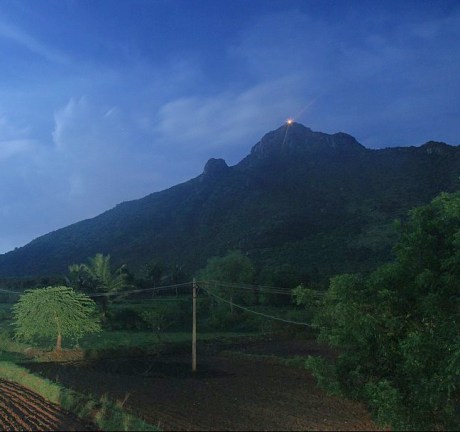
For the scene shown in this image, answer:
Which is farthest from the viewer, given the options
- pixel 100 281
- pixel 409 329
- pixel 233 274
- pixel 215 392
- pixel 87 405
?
pixel 233 274

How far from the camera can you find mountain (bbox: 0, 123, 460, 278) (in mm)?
83000

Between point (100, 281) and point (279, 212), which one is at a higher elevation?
point (279, 212)

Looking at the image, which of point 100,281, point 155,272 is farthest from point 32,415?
point 155,272

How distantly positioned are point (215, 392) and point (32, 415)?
795 centimetres

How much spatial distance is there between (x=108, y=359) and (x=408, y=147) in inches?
3808

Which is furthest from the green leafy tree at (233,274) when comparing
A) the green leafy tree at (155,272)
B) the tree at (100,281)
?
the tree at (100,281)

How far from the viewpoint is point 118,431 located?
13477mm

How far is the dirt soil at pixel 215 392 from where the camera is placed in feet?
53.1

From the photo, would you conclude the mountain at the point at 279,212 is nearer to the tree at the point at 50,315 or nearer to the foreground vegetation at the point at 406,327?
the tree at the point at 50,315

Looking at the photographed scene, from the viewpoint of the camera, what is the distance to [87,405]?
17.1 m

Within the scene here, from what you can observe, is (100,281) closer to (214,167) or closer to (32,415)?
(32,415)

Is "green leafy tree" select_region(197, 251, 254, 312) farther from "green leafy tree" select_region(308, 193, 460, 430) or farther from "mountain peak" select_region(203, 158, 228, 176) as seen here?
"mountain peak" select_region(203, 158, 228, 176)

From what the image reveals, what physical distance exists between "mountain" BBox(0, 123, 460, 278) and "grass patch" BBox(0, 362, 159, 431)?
4745 cm

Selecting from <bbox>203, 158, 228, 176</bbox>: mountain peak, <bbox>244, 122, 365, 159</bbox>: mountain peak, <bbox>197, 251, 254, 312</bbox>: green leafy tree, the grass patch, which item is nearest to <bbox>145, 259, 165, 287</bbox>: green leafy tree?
<bbox>197, 251, 254, 312</bbox>: green leafy tree
